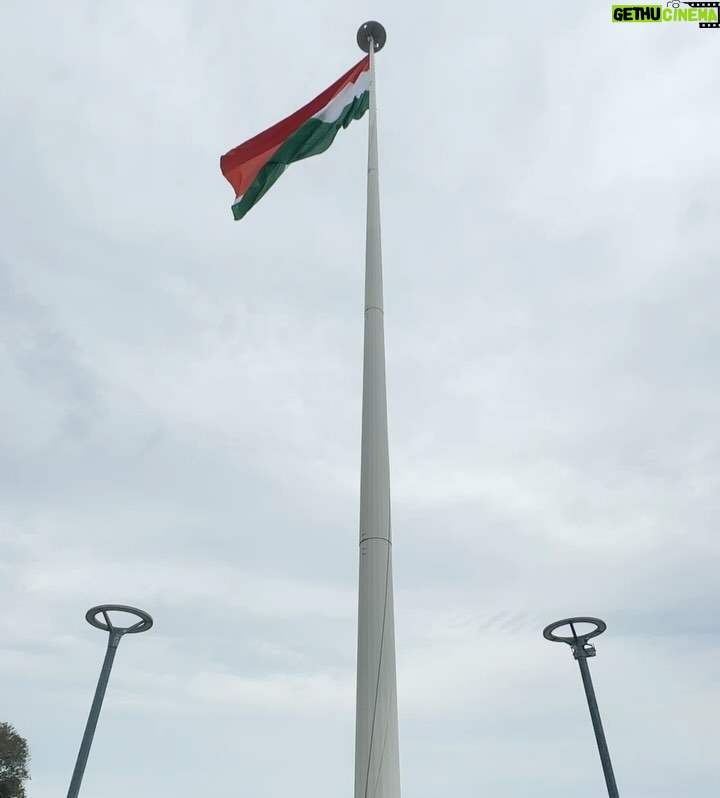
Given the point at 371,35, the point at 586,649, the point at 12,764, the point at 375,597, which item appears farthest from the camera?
the point at 12,764

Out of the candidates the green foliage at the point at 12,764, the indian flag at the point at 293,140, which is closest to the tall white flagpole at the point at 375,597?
the indian flag at the point at 293,140

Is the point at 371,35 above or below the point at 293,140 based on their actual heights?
above

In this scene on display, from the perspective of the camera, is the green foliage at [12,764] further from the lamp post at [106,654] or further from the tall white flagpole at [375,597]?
the tall white flagpole at [375,597]

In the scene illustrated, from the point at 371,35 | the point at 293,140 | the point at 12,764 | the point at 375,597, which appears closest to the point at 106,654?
the point at 375,597

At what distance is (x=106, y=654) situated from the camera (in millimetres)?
15617

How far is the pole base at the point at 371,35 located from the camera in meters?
17.0

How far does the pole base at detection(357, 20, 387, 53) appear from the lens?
55.7 feet

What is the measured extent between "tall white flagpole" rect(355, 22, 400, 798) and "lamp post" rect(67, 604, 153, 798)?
7.65 m

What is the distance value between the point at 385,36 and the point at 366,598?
1405 cm

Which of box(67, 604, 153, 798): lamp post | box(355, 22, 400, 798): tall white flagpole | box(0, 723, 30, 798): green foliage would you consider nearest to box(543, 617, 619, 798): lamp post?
box(355, 22, 400, 798): tall white flagpole

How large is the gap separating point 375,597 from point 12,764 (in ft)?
140

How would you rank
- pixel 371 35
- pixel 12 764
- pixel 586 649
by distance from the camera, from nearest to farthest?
1. pixel 586 649
2. pixel 371 35
3. pixel 12 764

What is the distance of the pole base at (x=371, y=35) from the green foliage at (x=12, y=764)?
43.1m

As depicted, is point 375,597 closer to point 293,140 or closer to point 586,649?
point 586,649
